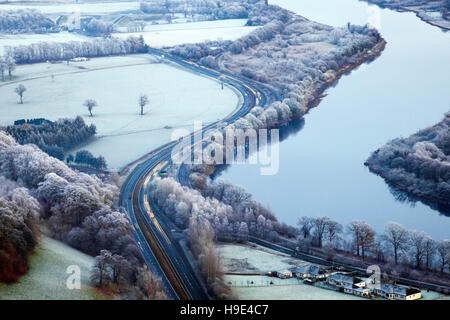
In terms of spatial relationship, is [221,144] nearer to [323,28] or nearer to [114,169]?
[114,169]

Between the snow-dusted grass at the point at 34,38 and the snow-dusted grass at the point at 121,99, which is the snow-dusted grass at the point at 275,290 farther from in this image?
the snow-dusted grass at the point at 34,38

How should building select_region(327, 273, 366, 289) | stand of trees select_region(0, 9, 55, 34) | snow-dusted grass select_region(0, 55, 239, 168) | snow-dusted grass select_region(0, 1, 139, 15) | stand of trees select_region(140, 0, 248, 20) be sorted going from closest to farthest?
building select_region(327, 273, 366, 289) → snow-dusted grass select_region(0, 55, 239, 168) → stand of trees select_region(0, 9, 55, 34) → snow-dusted grass select_region(0, 1, 139, 15) → stand of trees select_region(140, 0, 248, 20)

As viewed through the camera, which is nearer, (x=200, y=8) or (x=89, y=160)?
(x=89, y=160)

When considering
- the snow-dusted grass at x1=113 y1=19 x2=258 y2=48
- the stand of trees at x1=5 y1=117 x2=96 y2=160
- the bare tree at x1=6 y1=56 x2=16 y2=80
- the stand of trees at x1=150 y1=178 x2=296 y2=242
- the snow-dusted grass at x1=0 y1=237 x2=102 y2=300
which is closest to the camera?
the snow-dusted grass at x1=0 y1=237 x2=102 y2=300

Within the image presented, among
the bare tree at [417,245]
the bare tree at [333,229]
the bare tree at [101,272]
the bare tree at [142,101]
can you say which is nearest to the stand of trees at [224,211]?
the bare tree at [333,229]

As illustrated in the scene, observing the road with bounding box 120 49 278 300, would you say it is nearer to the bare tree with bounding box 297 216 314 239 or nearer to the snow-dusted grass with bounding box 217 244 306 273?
the snow-dusted grass with bounding box 217 244 306 273

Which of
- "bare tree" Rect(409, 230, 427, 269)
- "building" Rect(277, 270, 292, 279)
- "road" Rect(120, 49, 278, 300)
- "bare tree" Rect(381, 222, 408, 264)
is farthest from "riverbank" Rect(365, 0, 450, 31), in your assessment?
"building" Rect(277, 270, 292, 279)

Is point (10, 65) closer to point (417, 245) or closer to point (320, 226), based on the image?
point (320, 226)

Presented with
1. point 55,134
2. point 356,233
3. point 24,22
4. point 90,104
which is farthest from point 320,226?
point 24,22
